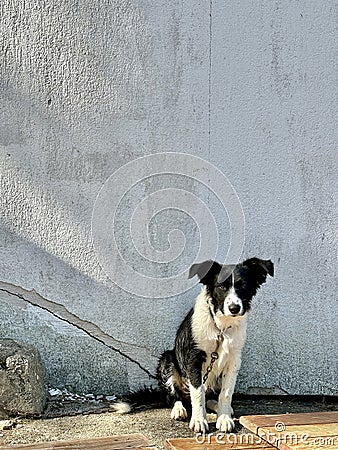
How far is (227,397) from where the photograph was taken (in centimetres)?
409

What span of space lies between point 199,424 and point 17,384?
1120 mm


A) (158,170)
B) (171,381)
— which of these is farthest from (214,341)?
(158,170)

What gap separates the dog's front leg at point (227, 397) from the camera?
396 cm

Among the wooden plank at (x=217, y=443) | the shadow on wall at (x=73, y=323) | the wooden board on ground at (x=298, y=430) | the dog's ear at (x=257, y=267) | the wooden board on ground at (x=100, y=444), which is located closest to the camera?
the wooden board on ground at (x=298, y=430)

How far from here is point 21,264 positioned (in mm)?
4695

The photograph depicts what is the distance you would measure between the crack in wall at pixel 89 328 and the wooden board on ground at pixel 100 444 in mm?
1048

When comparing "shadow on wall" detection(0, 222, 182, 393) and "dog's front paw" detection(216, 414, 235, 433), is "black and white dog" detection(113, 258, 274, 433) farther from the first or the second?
"shadow on wall" detection(0, 222, 182, 393)

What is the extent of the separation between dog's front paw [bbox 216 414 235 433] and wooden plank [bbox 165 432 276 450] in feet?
0.95

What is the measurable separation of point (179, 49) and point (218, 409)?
2431mm

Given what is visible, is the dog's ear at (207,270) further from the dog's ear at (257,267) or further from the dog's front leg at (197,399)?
the dog's front leg at (197,399)

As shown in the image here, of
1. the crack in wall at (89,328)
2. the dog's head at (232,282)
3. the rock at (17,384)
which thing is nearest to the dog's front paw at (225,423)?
the dog's head at (232,282)

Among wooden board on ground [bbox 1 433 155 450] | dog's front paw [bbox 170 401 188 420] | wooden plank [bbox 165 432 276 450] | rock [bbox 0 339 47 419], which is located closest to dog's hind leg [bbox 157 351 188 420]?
dog's front paw [bbox 170 401 188 420]

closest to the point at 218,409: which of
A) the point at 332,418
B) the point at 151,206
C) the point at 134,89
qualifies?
the point at 332,418

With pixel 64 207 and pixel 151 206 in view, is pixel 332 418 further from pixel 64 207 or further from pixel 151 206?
pixel 64 207
